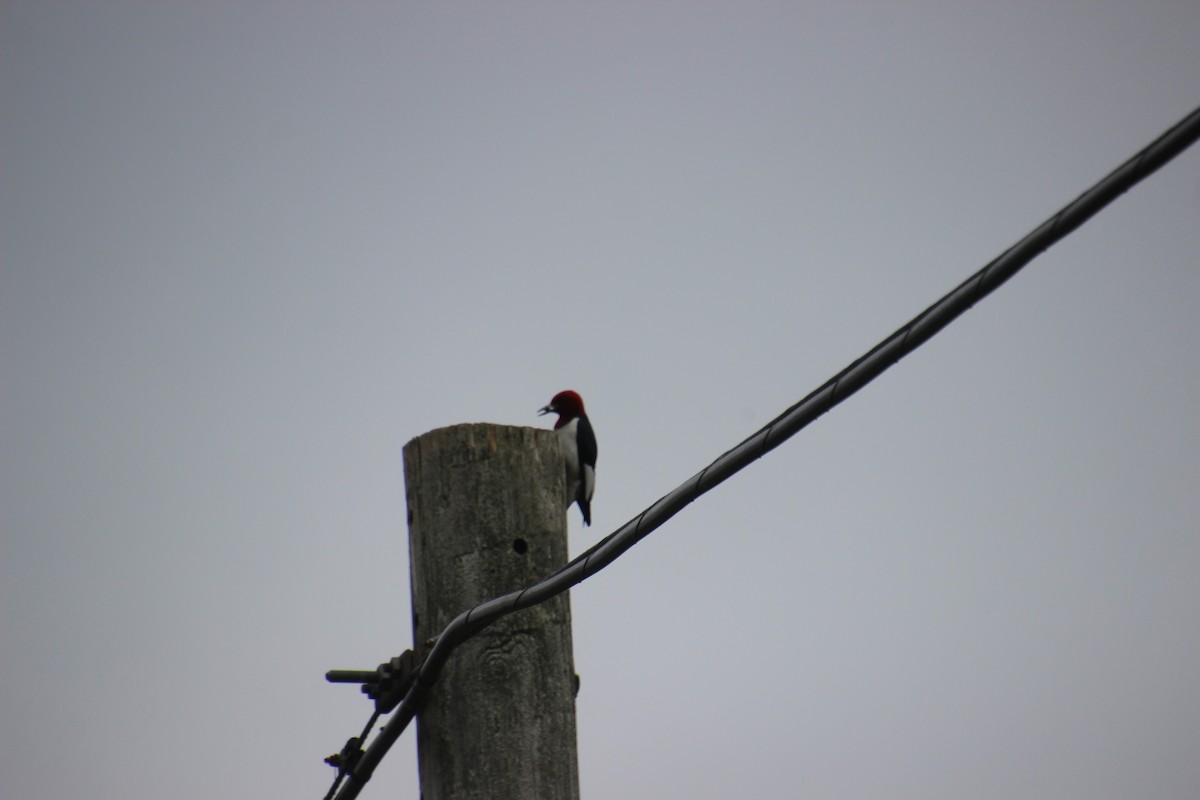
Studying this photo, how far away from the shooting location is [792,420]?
290cm

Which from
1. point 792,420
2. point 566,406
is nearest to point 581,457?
point 566,406

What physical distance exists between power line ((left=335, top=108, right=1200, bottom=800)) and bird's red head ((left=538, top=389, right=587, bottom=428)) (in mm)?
5890

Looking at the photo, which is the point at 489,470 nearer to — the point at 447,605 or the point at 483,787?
the point at 447,605

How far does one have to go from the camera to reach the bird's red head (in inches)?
379

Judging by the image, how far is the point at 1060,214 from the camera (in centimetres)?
243

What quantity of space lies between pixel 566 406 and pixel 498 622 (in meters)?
6.06

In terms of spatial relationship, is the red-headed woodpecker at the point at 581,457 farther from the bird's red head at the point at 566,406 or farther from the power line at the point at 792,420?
the power line at the point at 792,420

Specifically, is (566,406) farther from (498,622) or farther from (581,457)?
(498,622)

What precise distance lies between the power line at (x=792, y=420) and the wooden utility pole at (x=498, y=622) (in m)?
0.12

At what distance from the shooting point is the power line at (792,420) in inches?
92.5

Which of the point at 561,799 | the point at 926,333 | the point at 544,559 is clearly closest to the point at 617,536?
the point at 544,559

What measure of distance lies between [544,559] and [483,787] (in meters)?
0.63

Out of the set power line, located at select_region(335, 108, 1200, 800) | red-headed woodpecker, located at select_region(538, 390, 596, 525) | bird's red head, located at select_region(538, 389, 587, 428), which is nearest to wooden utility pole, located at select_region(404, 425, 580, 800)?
power line, located at select_region(335, 108, 1200, 800)

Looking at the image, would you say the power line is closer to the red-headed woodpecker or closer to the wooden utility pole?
the wooden utility pole
